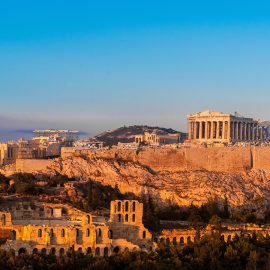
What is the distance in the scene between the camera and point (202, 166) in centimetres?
7081

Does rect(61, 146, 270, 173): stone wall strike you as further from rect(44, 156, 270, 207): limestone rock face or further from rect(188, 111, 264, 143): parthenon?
rect(188, 111, 264, 143): parthenon

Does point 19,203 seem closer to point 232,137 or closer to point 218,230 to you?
point 218,230

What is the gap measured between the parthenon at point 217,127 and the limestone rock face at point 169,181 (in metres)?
17.0

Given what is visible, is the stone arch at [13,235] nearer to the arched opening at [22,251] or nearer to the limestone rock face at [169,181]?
the arched opening at [22,251]

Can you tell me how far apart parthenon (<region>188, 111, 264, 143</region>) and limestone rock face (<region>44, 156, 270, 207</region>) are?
17019mm

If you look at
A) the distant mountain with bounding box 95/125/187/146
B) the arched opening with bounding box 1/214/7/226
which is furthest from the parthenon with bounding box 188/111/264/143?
the arched opening with bounding box 1/214/7/226

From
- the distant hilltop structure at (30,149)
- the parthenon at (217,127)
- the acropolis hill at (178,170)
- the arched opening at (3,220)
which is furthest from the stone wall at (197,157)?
the arched opening at (3,220)

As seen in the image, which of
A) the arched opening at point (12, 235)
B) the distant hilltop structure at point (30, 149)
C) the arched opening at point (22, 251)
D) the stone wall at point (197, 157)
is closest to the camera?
the arched opening at point (22, 251)

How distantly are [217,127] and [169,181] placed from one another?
22.8m

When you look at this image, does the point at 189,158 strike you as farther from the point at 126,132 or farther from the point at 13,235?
the point at 126,132

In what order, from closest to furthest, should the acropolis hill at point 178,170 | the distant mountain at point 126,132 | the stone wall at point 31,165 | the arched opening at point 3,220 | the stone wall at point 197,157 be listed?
1. the arched opening at point 3,220
2. the acropolis hill at point 178,170
3. the stone wall at point 31,165
4. the stone wall at point 197,157
5. the distant mountain at point 126,132

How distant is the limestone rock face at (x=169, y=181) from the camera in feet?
202

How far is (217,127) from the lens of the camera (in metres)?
86.9

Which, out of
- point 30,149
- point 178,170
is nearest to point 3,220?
point 178,170
